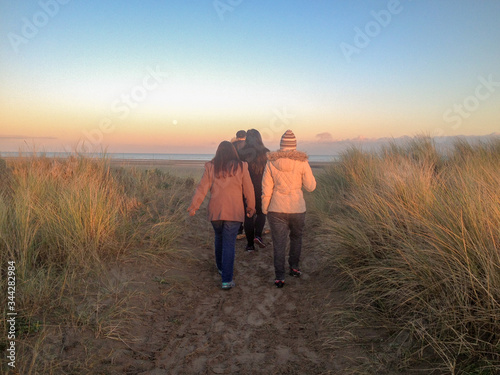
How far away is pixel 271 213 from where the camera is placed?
200 inches

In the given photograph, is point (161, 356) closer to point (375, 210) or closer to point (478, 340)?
point (478, 340)

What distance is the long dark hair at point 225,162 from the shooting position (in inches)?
195

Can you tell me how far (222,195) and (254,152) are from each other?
2.00m

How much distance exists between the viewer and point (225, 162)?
4.97 m

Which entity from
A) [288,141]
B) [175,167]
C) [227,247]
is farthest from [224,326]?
[175,167]

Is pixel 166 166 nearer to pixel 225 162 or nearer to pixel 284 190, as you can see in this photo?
pixel 225 162

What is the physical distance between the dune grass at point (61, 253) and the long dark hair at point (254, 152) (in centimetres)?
200

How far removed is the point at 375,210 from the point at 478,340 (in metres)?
2.61

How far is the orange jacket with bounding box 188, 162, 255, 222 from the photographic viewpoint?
4.94m

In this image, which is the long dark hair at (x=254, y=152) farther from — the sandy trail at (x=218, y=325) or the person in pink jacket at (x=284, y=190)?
the sandy trail at (x=218, y=325)

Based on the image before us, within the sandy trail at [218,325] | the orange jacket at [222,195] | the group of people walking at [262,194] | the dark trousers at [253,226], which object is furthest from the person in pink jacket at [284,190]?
the dark trousers at [253,226]

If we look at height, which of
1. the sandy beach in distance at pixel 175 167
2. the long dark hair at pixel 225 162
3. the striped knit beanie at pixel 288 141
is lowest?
the sandy beach in distance at pixel 175 167

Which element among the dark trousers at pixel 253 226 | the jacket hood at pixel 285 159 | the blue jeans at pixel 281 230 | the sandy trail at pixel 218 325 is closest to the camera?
the sandy trail at pixel 218 325

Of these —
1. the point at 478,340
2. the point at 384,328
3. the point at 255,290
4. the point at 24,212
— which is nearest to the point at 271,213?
the point at 255,290
